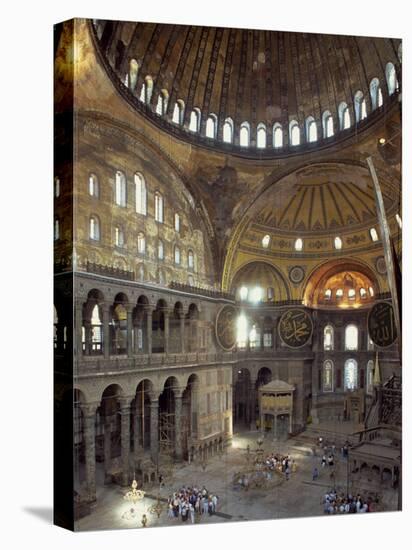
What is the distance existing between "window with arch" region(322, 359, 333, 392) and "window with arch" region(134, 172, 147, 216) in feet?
26.9

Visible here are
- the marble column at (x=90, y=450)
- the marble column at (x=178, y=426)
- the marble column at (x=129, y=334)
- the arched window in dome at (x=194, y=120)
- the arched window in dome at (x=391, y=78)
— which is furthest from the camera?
the arched window in dome at (x=391, y=78)

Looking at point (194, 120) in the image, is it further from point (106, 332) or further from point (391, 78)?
point (106, 332)

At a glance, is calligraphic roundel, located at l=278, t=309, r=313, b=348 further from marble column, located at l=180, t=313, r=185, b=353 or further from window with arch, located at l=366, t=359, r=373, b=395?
marble column, located at l=180, t=313, r=185, b=353

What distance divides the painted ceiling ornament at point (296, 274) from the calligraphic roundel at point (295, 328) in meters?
1.06

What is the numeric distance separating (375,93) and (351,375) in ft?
30.5

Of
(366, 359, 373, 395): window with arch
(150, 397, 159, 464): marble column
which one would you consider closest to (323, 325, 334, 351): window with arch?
(366, 359, 373, 395): window with arch

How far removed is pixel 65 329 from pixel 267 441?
7.65 m

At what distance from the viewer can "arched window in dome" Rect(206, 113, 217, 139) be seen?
2117cm

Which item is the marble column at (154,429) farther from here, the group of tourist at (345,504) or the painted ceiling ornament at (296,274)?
the painted ceiling ornament at (296,274)

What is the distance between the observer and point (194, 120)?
823 inches

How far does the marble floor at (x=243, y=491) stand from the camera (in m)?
18.3

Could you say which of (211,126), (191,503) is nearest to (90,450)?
(191,503)

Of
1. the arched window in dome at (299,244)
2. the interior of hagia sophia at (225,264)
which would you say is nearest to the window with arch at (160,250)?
the interior of hagia sophia at (225,264)

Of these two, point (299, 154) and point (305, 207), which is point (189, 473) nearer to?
point (305, 207)
